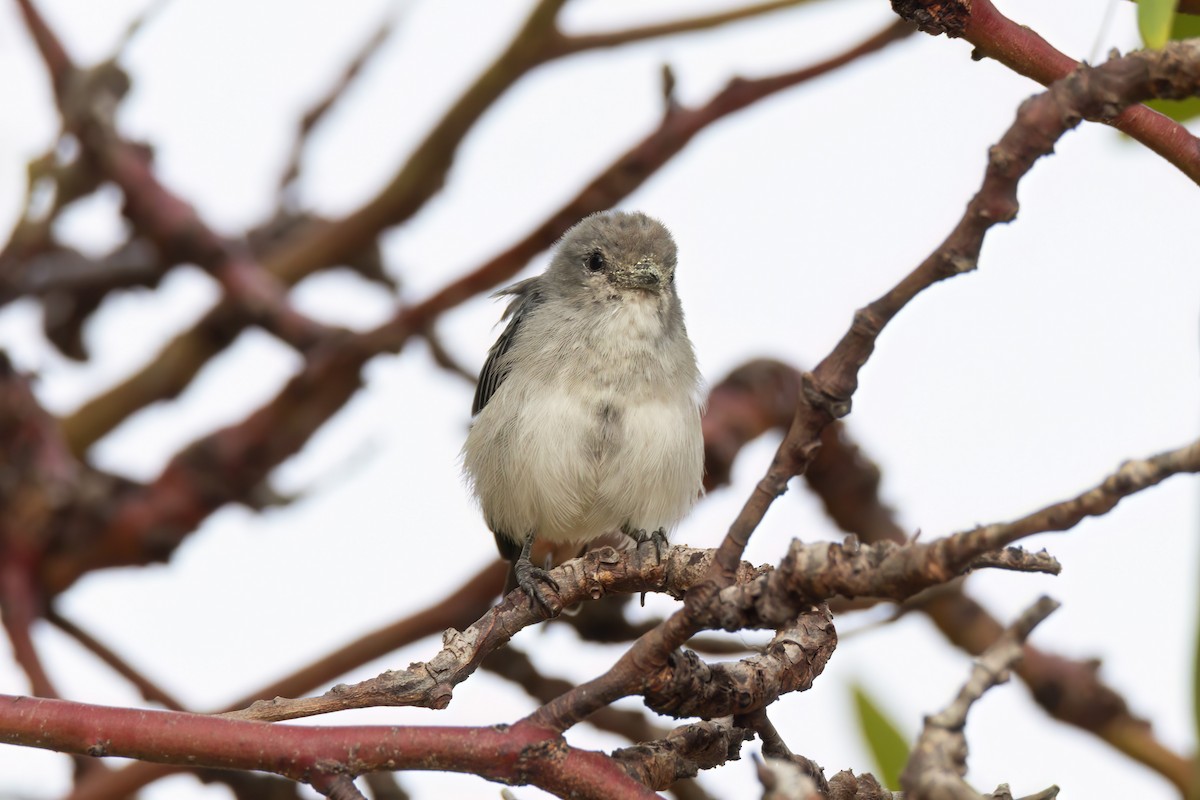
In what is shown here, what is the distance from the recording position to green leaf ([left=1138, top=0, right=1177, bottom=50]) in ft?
4.75

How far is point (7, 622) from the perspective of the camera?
10.4 feet

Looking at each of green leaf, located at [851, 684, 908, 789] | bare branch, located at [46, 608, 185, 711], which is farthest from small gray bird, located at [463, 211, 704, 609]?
green leaf, located at [851, 684, 908, 789]

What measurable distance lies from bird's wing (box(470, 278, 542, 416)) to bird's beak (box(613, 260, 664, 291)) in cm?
36

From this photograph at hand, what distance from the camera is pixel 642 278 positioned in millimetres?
4250

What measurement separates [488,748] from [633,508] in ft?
8.70

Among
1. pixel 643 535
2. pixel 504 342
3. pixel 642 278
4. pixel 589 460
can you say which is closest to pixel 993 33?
pixel 589 460

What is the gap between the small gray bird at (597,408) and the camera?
4.02 meters

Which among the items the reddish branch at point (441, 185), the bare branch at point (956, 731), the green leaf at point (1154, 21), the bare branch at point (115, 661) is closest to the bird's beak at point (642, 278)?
the reddish branch at point (441, 185)

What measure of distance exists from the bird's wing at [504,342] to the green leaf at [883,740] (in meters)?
2.42

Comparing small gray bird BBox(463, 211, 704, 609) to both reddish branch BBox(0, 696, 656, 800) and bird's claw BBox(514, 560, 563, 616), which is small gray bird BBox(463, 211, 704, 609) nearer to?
bird's claw BBox(514, 560, 563, 616)

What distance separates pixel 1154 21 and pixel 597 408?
2670 millimetres

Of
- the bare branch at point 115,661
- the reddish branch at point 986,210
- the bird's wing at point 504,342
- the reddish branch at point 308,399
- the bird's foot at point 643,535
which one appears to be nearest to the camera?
the reddish branch at point 986,210

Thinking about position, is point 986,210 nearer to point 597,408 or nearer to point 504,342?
point 597,408

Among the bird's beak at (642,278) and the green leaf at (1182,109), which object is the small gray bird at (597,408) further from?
the green leaf at (1182,109)
